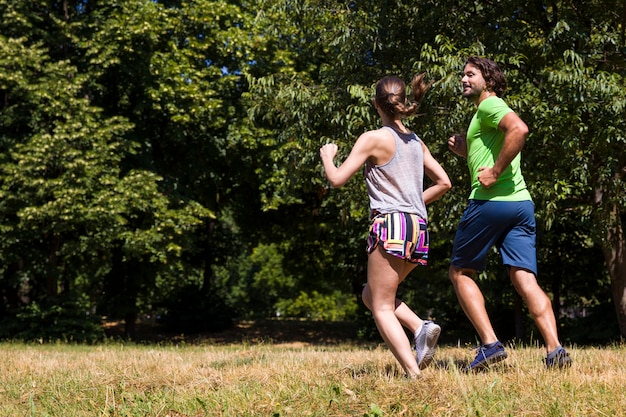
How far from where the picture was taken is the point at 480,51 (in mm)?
9586

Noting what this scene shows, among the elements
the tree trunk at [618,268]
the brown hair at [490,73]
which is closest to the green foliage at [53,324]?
the tree trunk at [618,268]

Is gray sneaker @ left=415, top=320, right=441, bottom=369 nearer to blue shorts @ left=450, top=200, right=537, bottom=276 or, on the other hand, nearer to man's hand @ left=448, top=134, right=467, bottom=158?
blue shorts @ left=450, top=200, right=537, bottom=276

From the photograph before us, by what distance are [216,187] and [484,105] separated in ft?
55.7

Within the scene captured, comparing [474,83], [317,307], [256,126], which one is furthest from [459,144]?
[317,307]

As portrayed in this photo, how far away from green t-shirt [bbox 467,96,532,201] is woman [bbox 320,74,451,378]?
426mm

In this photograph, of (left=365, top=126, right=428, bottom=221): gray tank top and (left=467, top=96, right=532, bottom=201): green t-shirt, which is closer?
(left=365, top=126, right=428, bottom=221): gray tank top

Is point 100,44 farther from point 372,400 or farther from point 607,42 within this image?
point 372,400

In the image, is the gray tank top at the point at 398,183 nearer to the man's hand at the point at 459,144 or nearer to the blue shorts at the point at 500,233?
the blue shorts at the point at 500,233

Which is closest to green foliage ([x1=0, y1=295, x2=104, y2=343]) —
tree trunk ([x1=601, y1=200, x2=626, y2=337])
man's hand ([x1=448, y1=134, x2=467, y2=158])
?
tree trunk ([x1=601, y1=200, x2=626, y2=337])

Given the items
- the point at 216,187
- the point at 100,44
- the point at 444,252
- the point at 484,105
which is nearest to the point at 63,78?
the point at 100,44

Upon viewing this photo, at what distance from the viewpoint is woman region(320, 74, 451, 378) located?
13.7 ft

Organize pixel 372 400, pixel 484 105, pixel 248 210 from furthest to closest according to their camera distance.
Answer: pixel 248 210
pixel 484 105
pixel 372 400

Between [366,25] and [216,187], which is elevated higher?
[366,25]

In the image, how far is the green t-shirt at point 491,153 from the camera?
448cm
